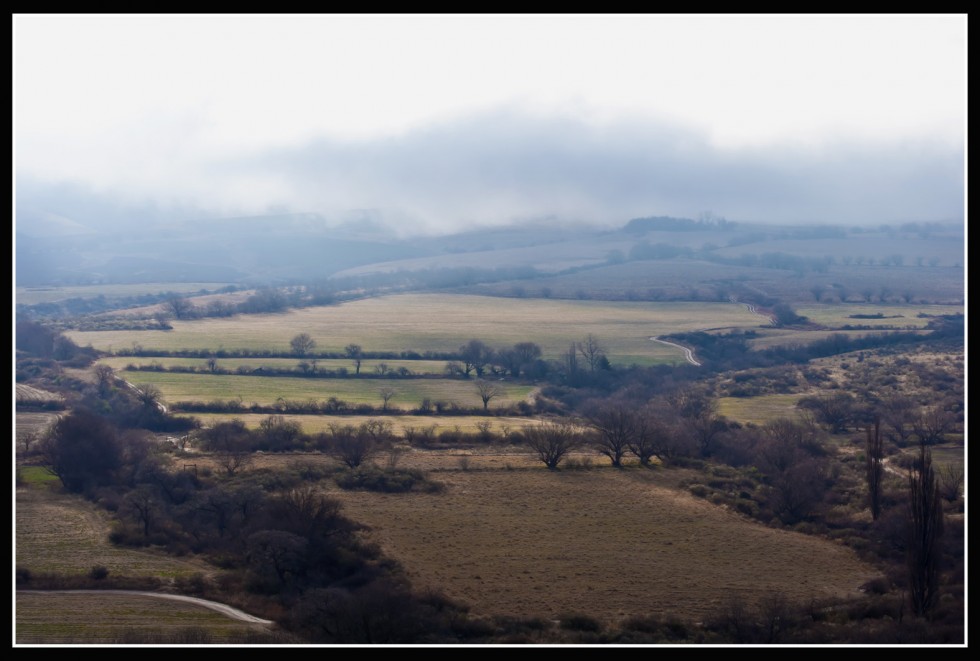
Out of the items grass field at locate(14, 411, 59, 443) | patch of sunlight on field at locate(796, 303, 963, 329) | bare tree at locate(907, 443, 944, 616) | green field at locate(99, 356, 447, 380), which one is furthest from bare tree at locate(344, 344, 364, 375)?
bare tree at locate(907, 443, 944, 616)

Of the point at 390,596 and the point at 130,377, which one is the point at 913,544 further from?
the point at 130,377

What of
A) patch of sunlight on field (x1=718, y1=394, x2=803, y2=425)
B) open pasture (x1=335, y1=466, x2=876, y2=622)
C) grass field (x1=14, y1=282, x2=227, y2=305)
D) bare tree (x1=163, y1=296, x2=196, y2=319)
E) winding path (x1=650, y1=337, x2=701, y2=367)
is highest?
grass field (x1=14, y1=282, x2=227, y2=305)

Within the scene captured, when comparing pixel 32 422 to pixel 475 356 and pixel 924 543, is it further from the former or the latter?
pixel 924 543

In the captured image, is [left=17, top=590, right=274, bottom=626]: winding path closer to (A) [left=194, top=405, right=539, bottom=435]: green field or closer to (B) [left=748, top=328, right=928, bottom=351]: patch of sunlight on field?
(A) [left=194, top=405, right=539, bottom=435]: green field

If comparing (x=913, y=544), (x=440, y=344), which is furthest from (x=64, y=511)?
(x=440, y=344)

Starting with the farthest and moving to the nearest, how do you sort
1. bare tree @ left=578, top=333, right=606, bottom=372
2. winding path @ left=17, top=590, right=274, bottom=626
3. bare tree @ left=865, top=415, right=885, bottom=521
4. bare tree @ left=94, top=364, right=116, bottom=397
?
bare tree @ left=578, top=333, right=606, bottom=372, bare tree @ left=94, top=364, right=116, bottom=397, bare tree @ left=865, top=415, right=885, bottom=521, winding path @ left=17, top=590, right=274, bottom=626

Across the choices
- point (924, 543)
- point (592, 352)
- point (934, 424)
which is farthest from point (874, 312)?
point (924, 543)
